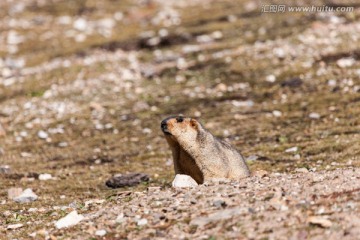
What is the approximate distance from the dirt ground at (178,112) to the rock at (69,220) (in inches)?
5.7

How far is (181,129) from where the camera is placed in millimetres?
13711

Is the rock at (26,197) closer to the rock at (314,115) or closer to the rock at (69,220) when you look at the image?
the rock at (69,220)

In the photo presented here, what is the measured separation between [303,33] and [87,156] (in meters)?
13.0

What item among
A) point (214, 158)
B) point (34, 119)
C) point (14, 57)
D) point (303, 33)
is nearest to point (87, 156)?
point (34, 119)

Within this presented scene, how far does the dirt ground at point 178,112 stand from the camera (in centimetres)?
1068

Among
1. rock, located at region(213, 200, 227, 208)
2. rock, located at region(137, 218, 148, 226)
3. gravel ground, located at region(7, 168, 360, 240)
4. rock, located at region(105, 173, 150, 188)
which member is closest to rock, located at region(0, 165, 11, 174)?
rock, located at region(105, 173, 150, 188)

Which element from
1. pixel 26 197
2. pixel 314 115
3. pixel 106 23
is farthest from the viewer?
pixel 106 23

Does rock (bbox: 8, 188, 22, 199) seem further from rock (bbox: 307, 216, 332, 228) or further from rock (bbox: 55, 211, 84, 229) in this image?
rock (bbox: 307, 216, 332, 228)

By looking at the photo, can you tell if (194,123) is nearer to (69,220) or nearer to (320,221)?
(69,220)

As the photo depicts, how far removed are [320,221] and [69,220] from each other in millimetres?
4141

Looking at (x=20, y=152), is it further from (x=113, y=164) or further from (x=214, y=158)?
(x=214, y=158)

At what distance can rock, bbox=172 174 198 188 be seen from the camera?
12.8 metres

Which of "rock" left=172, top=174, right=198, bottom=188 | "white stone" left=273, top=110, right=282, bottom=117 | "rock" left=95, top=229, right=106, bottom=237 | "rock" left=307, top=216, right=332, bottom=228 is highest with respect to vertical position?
"rock" left=307, top=216, right=332, bottom=228

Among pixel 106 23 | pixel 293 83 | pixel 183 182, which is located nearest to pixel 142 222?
pixel 183 182
